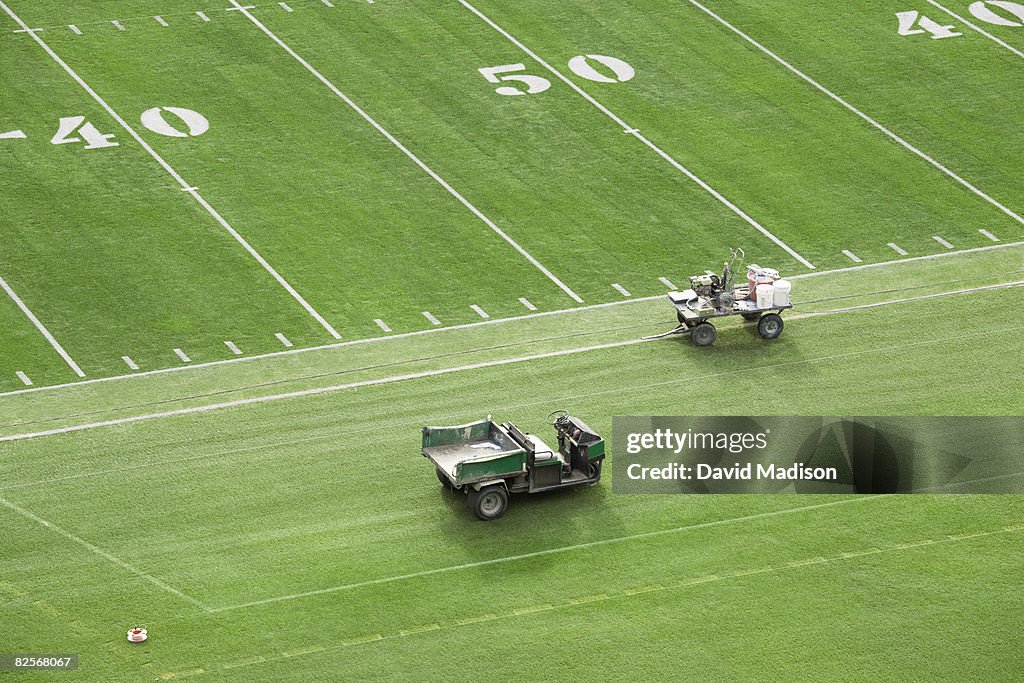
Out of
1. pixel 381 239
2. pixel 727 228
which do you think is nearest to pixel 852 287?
pixel 727 228

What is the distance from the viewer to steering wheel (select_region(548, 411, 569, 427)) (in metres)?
31.9

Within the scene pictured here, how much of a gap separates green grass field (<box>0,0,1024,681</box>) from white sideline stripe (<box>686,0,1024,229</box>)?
Answer: 0.61 feet

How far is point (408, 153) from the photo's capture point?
46.1 metres

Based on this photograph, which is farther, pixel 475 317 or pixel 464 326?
pixel 475 317

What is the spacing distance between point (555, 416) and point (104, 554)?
366 inches

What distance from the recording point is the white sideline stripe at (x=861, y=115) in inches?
1768

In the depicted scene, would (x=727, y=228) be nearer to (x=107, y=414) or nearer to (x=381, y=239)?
(x=381, y=239)

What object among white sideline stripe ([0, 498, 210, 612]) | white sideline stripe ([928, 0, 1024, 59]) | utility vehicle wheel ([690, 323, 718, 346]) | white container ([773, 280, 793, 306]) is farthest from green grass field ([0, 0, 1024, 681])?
white container ([773, 280, 793, 306])

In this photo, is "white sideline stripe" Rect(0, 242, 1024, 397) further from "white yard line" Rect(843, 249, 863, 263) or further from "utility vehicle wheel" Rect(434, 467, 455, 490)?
"utility vehicle wheel" Rect(434, 467, 455, 490)

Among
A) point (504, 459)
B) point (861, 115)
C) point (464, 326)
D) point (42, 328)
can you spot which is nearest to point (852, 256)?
point (861, 115)

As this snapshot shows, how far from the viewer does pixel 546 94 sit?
49.2 m

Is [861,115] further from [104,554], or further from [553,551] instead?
[104,554]

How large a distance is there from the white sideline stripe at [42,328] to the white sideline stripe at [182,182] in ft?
17.6

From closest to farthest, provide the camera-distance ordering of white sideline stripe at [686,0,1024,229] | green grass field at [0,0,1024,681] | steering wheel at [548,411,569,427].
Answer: green grass field at [0,0,1024,681]
steering wheel at [548,411,569,427]
white sideline stripe at [686,0,1024,229]
